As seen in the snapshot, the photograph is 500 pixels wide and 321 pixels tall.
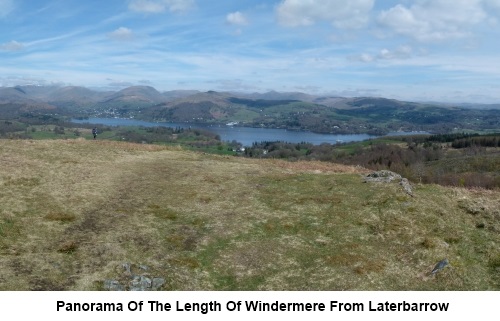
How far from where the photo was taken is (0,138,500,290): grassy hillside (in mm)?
19766

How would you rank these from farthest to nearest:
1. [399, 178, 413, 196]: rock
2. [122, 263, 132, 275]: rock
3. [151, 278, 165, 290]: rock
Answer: [399, 178, 413, 196]: rock < [122, 263, 132, 275]: rock < [151, 278, 165, 290]: rock

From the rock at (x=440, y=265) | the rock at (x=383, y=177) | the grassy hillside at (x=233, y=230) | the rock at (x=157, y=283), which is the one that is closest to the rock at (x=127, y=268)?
the grassy hillside at (x=233, y=230)

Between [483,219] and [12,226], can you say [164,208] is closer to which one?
[12,226]

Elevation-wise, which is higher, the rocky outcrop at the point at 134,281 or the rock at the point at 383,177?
the rock at the point at 383,177

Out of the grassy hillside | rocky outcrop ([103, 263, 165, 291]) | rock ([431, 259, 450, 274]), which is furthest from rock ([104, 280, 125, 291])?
rock ([431, 259, 450, 274])

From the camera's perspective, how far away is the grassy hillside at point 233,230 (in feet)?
64.8

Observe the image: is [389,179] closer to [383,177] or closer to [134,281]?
[383,177]

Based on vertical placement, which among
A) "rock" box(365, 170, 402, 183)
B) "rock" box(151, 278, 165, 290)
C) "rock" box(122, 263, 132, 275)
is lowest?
"rock" box(151, 278, 165, 290)

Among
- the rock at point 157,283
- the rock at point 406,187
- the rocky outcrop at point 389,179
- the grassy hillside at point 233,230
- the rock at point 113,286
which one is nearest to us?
the rock at point 113,286

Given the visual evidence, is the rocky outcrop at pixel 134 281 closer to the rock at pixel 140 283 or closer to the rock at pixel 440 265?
the rock at pixel 140 283

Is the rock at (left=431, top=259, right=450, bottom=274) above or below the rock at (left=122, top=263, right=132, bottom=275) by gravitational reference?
below

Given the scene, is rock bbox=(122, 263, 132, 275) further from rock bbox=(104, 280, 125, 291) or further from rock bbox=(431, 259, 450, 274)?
rock bbox=(431, 259, 450, 274)

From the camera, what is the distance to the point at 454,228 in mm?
27438
